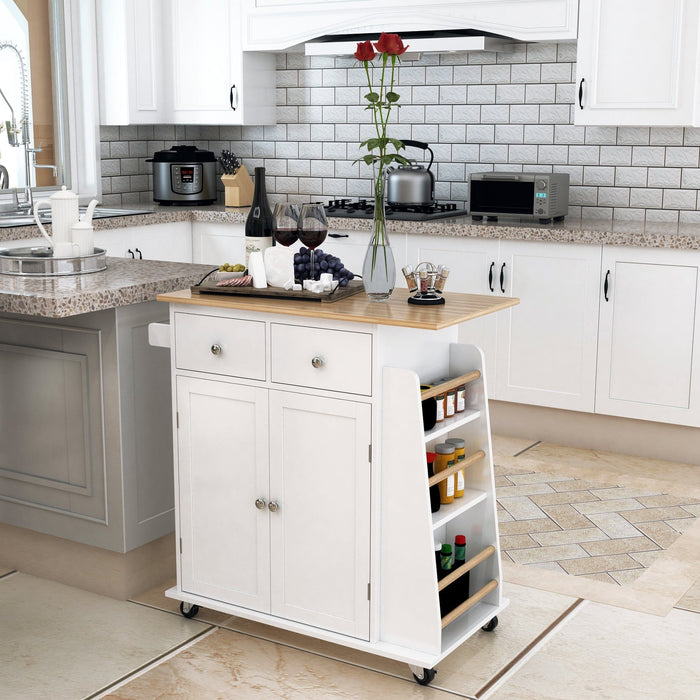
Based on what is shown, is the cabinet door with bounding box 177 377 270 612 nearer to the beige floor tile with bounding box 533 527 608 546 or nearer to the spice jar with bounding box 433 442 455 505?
the spice jar with bounding box 433 442 455 505

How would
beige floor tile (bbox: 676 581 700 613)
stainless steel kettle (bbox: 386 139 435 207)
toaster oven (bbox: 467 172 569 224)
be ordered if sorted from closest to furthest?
beige floor tile (bbox: 676 581 700 613)
toaster oven (bbox: 467 172 569 224)
stainless steel kettle (bbox: 386 139 435 207)

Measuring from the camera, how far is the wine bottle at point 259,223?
9.04ft

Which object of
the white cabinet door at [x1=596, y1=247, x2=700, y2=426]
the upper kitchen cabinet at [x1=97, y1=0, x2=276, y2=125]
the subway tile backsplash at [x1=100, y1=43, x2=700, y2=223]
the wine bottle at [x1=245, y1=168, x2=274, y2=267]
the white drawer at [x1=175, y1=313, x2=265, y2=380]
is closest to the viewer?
the white drawer at [x1=175, y1=313, x2=265, y2=380]

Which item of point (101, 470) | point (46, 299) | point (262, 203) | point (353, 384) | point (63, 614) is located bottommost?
point (63, 614)

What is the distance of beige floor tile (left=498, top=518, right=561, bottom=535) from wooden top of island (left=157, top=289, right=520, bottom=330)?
1103 mm

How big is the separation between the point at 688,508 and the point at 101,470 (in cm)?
218

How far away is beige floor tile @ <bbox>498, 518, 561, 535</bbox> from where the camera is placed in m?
3.51

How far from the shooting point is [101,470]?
2.91 metres

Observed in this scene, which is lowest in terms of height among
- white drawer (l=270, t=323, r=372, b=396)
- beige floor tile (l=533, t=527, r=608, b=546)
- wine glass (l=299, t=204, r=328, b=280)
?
beige floor tile (l=533, t=527, r=608, b=546)

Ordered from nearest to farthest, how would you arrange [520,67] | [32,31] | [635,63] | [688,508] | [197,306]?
[197,306]
[688,508]
[635,63]
[520,67]
[32,31]

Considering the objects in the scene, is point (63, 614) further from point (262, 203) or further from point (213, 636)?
point (262, 203)

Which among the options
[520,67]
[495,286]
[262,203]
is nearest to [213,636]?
[262,203]

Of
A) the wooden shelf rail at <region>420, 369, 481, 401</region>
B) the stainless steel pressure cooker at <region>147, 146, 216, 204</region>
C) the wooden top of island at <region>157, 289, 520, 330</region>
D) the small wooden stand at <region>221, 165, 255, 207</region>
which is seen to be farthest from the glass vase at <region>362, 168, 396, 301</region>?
the stainless steel pressure cooker at <region>147, 146, 216, 204</region>

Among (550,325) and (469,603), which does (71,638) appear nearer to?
(469,603)
